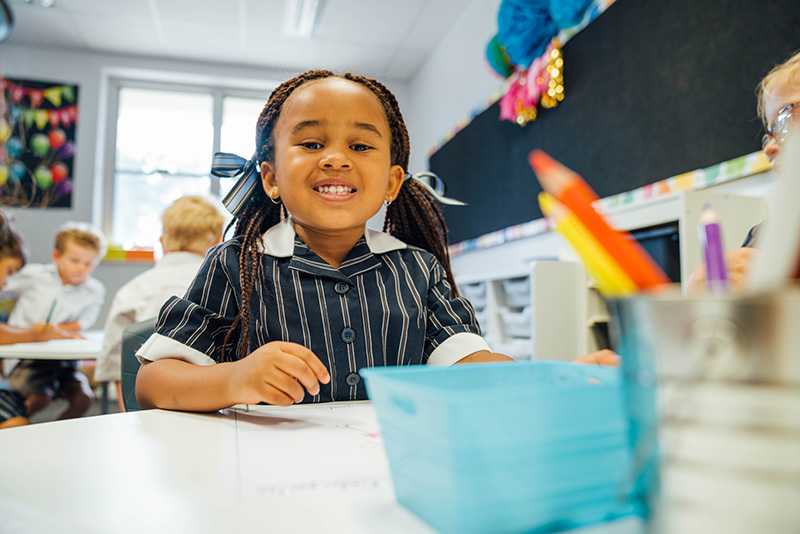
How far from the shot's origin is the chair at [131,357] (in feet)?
3.17

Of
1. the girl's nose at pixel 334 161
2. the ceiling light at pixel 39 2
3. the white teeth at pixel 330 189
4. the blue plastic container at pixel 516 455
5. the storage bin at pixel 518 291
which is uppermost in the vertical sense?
the ceiling light at pixel 39 2

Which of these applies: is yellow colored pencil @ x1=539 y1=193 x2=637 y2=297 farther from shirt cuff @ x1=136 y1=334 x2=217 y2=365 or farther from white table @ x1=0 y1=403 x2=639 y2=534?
shirt cuff @ x1=136 y1=334 x2=217 y2=365

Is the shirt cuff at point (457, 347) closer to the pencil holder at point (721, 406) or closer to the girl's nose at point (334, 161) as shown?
the girl's nose at point (334, 161)

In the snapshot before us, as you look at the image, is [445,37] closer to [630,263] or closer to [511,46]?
[511,46]

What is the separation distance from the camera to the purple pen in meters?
0.20

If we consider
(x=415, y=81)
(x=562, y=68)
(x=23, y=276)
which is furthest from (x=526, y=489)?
(x=415, y=81)

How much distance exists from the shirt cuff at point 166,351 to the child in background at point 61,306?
1733 mm

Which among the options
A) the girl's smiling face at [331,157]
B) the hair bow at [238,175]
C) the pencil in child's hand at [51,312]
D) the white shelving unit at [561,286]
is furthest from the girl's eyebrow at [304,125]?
the pencil in child's hand at [51,312]

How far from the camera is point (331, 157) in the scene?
0.80 m

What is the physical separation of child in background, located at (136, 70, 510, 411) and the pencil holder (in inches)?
21.9

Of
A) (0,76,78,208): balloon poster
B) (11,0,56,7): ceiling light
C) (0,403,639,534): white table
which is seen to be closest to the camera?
(0,403,639,534): white table

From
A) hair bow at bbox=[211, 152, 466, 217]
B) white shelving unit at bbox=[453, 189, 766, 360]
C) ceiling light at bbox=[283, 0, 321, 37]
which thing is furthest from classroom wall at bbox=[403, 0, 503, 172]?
hair bow at bbox=[211, 152, 466, 217]

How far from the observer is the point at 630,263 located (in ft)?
0.68

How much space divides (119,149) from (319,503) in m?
4.61
